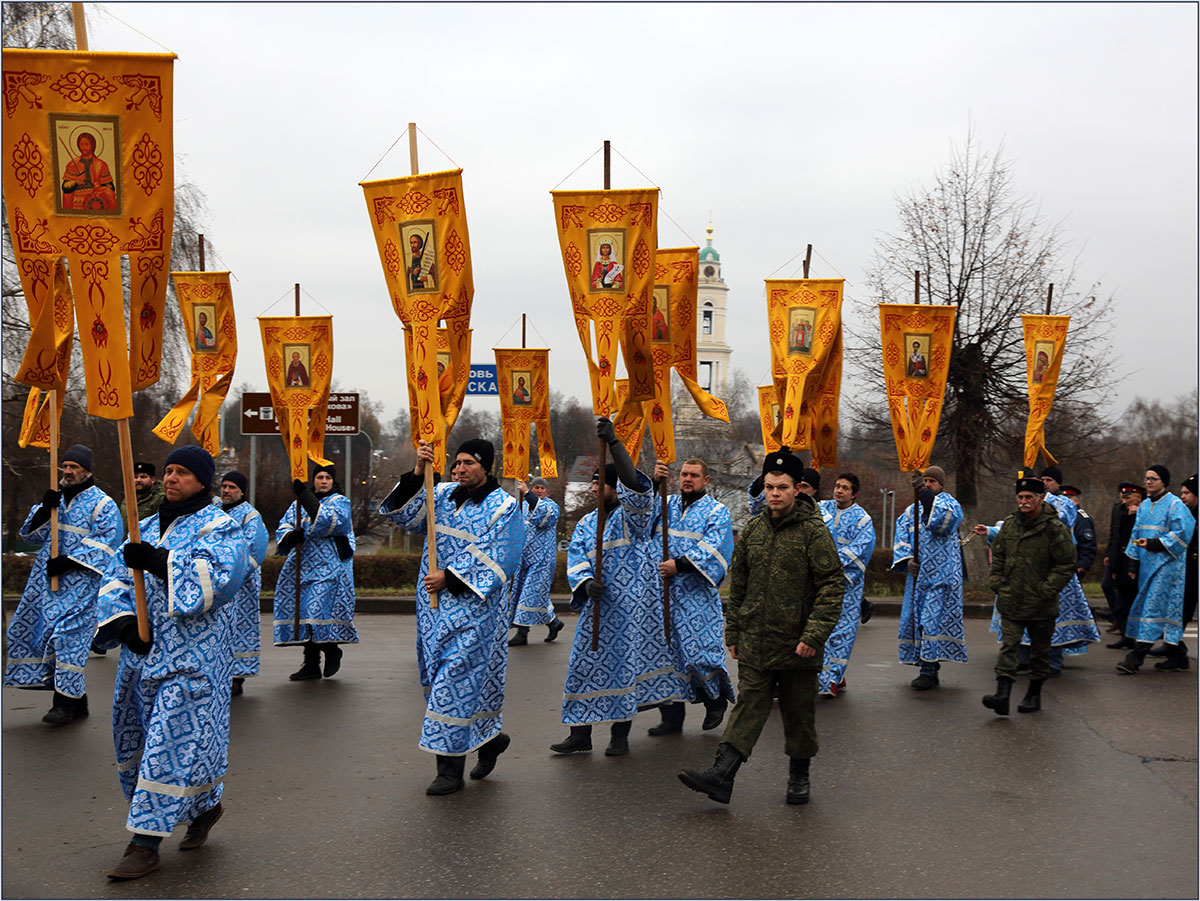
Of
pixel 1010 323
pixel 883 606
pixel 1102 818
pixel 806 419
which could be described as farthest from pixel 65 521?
pixel 1010 323

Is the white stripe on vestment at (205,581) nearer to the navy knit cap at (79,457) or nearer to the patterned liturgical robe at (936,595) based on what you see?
the navy knit cap at (79,457)

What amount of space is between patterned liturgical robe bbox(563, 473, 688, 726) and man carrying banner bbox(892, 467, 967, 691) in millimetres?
3019

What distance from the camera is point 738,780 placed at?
22.7 feet

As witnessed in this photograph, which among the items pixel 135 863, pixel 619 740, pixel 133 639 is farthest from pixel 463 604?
pixel 135 863

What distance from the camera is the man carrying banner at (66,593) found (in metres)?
8.49

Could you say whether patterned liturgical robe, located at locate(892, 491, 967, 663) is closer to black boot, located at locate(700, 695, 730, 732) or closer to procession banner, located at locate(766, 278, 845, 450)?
procession banner, located at locate(766, 278, 845, 450)

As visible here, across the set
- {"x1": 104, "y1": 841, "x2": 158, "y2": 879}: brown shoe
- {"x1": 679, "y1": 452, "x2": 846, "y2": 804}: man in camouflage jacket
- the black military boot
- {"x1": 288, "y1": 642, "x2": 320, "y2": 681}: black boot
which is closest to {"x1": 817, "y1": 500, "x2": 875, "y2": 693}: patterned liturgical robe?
the black military boot

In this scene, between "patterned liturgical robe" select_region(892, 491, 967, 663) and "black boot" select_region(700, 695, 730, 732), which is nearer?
"black boot" select_region(700, 695, 730, 732)

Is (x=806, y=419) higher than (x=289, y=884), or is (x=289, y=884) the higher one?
(x=806, y=419)

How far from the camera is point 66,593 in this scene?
8.54m

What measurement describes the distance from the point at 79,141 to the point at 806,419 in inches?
261

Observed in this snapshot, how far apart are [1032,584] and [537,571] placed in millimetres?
6224

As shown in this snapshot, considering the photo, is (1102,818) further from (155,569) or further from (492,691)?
(155,569)

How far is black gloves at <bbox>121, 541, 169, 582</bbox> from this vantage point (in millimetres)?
5156
